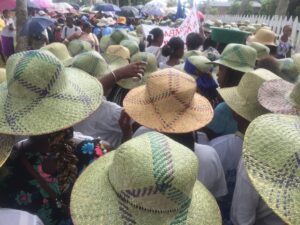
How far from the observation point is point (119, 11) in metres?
22.5

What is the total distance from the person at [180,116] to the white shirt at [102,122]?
46 cm

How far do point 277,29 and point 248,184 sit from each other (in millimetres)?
15292

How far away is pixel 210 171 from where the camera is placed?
209cm

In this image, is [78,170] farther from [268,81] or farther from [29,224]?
[268,81]

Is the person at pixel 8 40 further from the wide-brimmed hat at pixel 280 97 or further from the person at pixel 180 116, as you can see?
the wide-brimmed hat at pixel 280 97

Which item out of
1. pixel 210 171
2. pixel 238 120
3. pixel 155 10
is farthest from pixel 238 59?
pixel 155 10

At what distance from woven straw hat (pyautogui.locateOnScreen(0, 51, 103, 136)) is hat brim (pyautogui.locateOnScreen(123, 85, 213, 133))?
0.51 metres

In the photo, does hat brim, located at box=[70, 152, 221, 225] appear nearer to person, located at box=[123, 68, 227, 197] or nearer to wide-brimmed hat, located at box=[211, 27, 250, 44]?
person, located at box=[123, 68, 227, 197]

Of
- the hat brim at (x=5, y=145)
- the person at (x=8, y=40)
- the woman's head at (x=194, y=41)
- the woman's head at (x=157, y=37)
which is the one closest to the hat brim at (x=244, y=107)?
the hat brim at (x=5, y=145)

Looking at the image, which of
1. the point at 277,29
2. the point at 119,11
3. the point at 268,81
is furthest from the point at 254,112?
the point at 119,11

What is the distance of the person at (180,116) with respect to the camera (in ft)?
6.89

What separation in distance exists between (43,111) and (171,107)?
0.79 m

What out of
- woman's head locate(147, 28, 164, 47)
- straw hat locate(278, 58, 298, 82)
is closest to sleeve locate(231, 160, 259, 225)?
straw hat locate(278, 58, 298, 82)

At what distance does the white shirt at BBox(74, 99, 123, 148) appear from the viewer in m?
2.72
